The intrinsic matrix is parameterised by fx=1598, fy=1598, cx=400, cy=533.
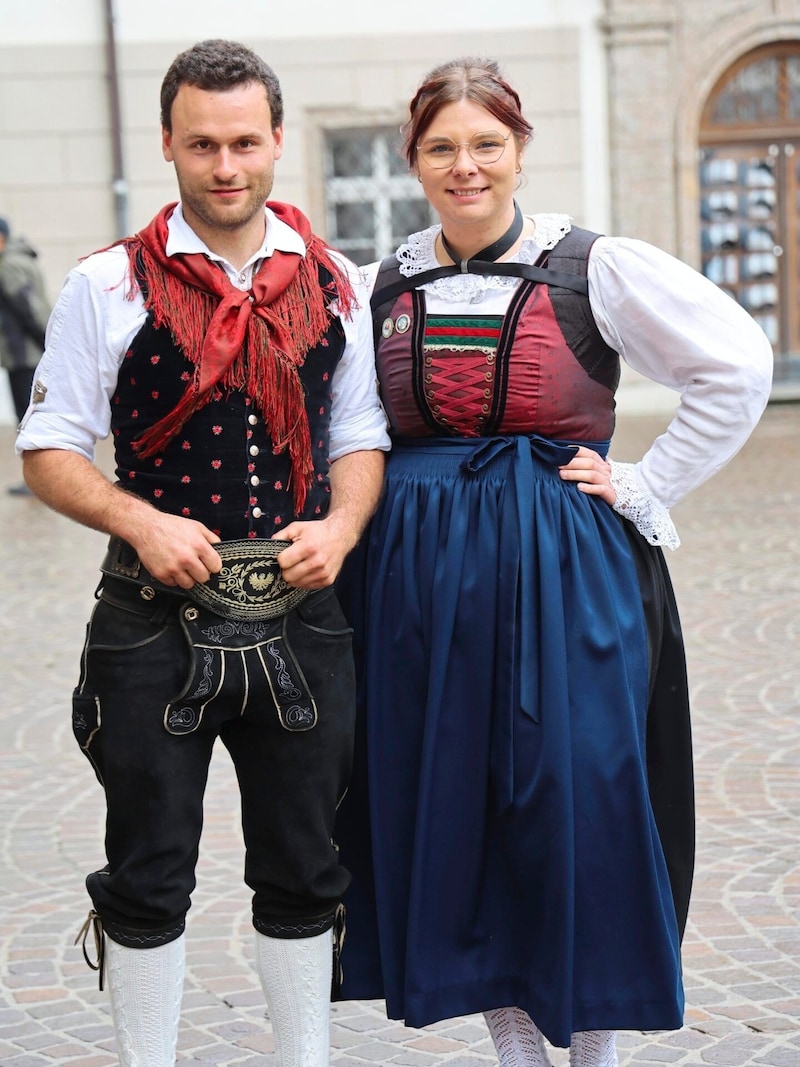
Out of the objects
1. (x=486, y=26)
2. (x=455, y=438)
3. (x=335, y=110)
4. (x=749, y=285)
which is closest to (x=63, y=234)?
(x=335, y=110)

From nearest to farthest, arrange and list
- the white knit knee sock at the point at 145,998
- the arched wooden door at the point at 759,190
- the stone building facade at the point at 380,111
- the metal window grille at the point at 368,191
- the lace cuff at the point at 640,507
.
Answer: the white knit knee sock at the point at 145,998
the lace cuff at the point at 640,507
the stone building facade at the point at 380,111
the metal window grille at the point at 368,191
the arched wooden door at the point at 759,190

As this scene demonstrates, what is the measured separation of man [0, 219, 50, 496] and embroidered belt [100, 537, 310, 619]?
8592mm

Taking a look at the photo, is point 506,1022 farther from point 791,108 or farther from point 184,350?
point 791,108

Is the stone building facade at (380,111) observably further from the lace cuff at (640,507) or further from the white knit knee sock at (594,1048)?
the white knit knee sock at (594,1048)

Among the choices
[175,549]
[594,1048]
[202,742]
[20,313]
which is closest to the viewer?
[175,549]

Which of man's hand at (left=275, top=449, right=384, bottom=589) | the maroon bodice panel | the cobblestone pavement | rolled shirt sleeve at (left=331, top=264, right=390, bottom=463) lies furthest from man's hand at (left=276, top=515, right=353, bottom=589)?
the cobblestone pavement

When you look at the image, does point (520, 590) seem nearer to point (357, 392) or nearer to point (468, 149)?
point (357, 392)

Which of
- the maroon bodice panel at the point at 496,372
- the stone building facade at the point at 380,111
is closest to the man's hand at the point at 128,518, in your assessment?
the maroon bodice panel at the point at 496,372

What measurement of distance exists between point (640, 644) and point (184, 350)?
93 cm

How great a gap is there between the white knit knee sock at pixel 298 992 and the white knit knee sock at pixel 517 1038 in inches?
13.2

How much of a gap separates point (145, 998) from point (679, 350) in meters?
1.39

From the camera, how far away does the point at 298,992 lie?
8.74 feet

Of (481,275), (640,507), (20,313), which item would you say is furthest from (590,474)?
(20,313)

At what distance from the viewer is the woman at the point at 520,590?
2.68 meters
